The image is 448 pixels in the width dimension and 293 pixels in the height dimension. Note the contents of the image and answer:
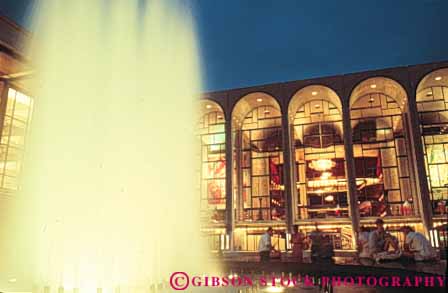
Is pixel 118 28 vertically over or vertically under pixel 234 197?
over

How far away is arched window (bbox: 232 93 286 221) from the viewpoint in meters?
25.0

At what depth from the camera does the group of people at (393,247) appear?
8.36 meters

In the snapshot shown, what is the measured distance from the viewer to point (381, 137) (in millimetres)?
24250

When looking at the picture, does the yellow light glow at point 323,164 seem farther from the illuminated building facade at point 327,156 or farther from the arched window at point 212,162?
the arched window at point 212,162

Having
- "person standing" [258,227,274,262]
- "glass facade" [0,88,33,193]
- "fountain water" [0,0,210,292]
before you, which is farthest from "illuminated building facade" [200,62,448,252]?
"glass facade" [0,88,33,193]

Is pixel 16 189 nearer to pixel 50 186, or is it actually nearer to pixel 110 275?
pixel 50 186

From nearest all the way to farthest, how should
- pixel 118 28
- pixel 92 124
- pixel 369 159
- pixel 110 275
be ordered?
pixel 110 275 → pixel 92 124 → pixel 118 28 → pixel 369 159

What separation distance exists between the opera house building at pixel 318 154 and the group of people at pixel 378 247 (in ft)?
36.2

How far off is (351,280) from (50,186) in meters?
7.93

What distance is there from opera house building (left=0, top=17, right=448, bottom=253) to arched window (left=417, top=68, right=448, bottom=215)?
6 cm

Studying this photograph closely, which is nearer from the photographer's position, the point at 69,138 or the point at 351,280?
the point at 351,280

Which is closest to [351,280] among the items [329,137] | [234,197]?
[234,197]

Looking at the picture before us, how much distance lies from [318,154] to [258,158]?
14.2 feet
